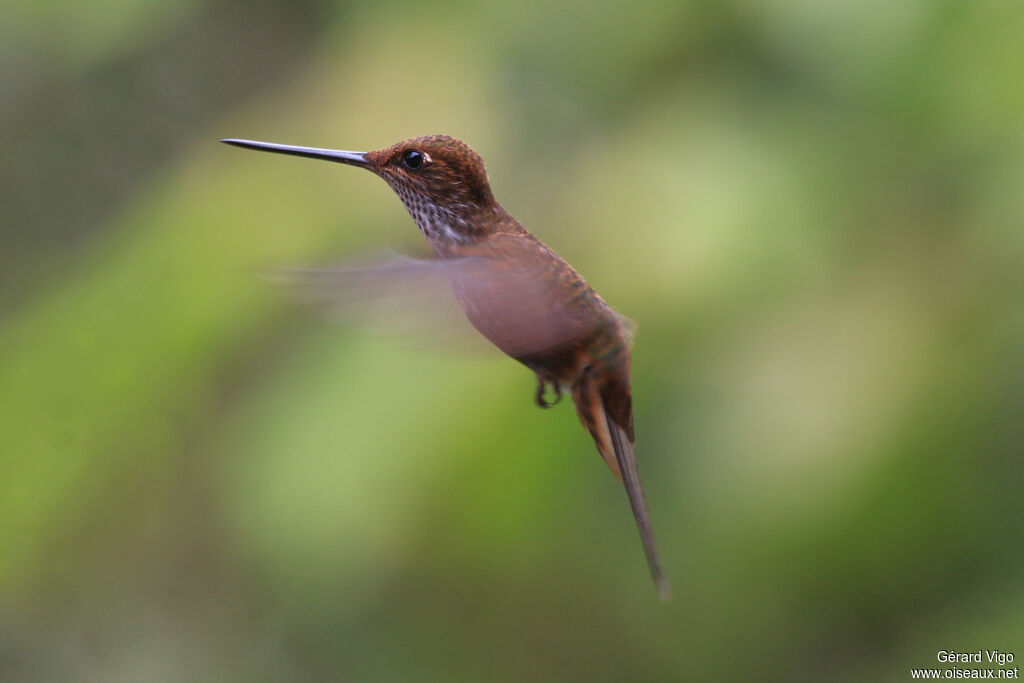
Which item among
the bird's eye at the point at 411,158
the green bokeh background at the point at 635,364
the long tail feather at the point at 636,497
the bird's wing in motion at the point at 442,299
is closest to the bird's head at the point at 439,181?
the bird's eye at the point at 411,158

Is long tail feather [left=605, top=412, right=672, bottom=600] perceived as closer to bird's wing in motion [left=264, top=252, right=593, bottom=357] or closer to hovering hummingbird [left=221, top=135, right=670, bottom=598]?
hovering hummingbird [left=221, top=135, right=670, bottom=598]

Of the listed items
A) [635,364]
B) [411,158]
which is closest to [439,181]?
[411,158]

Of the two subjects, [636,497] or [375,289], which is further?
[636,497]

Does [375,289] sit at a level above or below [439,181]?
below

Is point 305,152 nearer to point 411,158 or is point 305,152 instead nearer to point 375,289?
point 375,289

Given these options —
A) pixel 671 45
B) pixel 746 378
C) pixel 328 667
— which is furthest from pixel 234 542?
pixel 671 45
